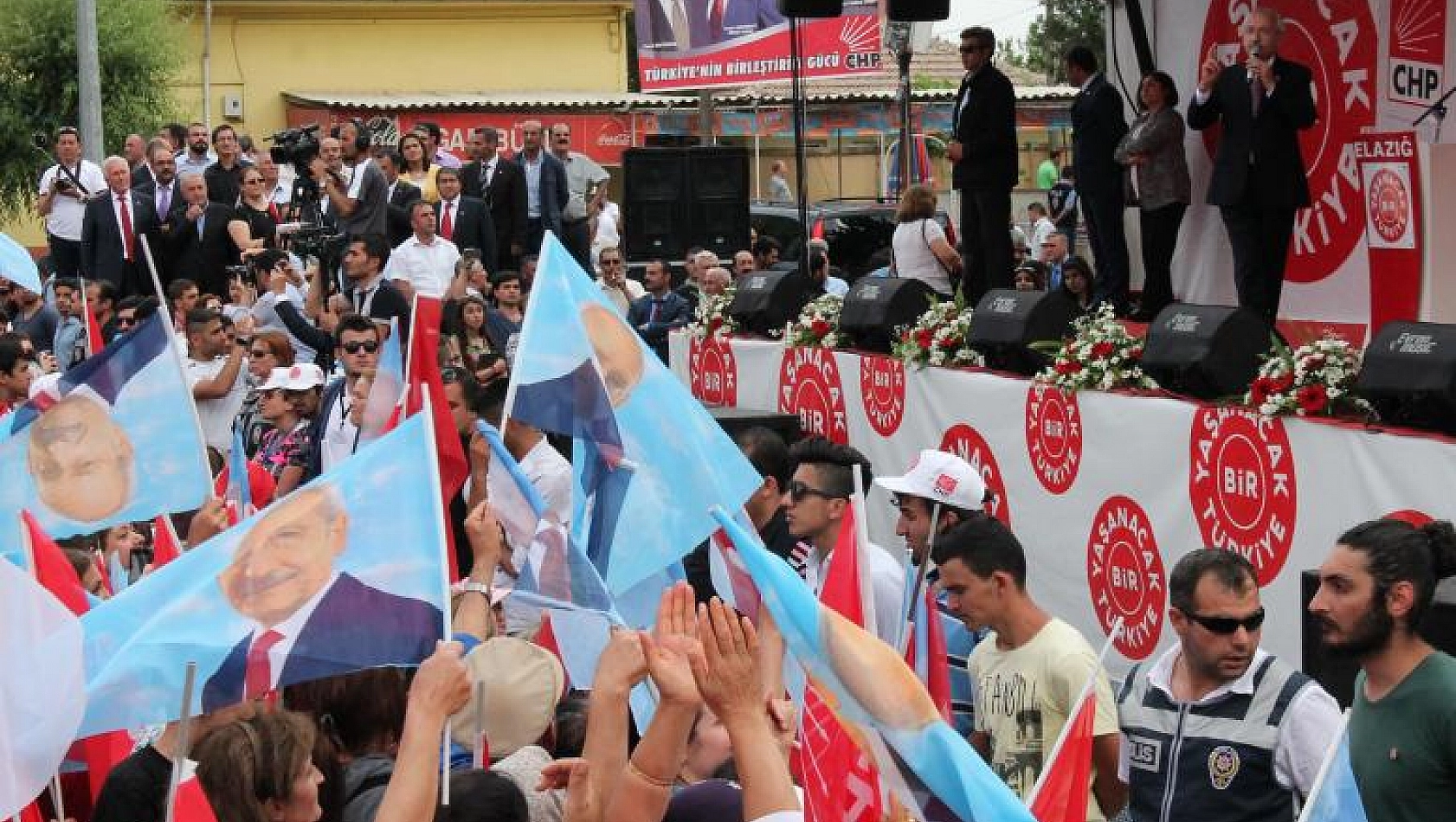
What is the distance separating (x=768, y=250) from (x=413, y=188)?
10.2 ft

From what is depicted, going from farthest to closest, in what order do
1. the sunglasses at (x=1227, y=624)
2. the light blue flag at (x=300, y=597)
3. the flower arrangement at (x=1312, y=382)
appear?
the flower arrangement at (x=1312, y=382), the sunglasses at (x=1227, y=624), the light blue flag at (x=300, y=597)

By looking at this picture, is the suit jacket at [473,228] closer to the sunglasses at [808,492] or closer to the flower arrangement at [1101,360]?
the flower arrangement at [1101,360]

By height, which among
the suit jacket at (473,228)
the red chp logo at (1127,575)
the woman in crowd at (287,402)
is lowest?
the red chp logo at (1127,575)

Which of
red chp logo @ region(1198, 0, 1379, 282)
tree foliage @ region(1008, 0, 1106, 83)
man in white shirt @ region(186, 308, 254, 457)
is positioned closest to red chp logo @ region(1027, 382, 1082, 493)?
red chp logo @ region(1198, 0, 1379, 282)

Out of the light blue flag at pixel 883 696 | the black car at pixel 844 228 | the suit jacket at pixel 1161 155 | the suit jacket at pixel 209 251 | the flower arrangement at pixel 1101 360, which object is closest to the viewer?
the light blue flag at pixel 883 696

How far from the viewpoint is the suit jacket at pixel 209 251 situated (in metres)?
18.6

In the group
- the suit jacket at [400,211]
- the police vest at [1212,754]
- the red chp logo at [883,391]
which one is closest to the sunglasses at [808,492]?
the police vest at [1212,754]

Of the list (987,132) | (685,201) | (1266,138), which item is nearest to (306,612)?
(1266,138)

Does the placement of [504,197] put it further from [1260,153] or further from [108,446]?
[108,446]

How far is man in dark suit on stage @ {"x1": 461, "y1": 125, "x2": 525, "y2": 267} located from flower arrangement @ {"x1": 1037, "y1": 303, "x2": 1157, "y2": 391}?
1003 cm

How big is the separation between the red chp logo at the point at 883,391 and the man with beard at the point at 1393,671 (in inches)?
279

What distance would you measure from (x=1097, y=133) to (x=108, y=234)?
9.37m

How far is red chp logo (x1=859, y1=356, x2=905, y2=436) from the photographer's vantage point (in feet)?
41.0

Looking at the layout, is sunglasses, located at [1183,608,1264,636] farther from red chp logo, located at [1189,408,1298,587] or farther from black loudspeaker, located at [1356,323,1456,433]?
red chp logo, located at [1189,408,1298,587]
